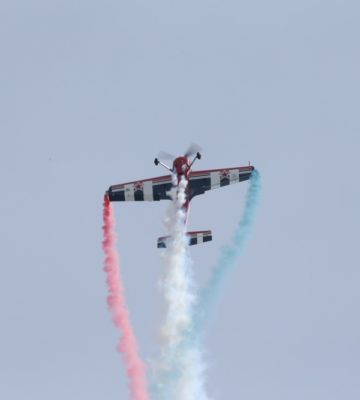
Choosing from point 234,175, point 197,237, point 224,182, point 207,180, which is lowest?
point 197,237

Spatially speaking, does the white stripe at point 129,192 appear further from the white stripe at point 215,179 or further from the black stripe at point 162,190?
the white stripe at point 215,179

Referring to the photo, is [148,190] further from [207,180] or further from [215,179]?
[215,179]

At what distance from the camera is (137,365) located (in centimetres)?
7381

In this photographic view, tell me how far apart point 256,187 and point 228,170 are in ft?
8.00

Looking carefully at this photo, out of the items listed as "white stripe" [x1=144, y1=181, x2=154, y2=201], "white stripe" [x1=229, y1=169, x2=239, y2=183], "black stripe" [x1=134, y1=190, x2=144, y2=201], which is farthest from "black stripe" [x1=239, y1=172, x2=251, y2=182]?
"black stripe" [x1=134, y1=190, x2=144, y2=201]

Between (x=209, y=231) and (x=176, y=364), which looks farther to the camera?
(x=209, y=231)

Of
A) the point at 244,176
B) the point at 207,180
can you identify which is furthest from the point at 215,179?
the point at 244,176

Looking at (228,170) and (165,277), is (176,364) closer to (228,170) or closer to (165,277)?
(165,277)

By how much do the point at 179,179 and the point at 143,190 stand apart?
9.17 feet

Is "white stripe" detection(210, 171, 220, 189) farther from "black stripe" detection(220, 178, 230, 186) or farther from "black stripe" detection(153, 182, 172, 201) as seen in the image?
"black stripe" detection(153, 182, 172, 201)

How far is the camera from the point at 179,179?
76.9 metres

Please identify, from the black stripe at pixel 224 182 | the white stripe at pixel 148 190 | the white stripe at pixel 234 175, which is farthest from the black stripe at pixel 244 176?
the white stripe at pixel 148 190

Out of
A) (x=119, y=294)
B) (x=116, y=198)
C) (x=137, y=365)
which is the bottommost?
(x=137, y=365)

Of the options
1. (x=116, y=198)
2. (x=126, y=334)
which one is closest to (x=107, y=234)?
(x=116, y=198)
